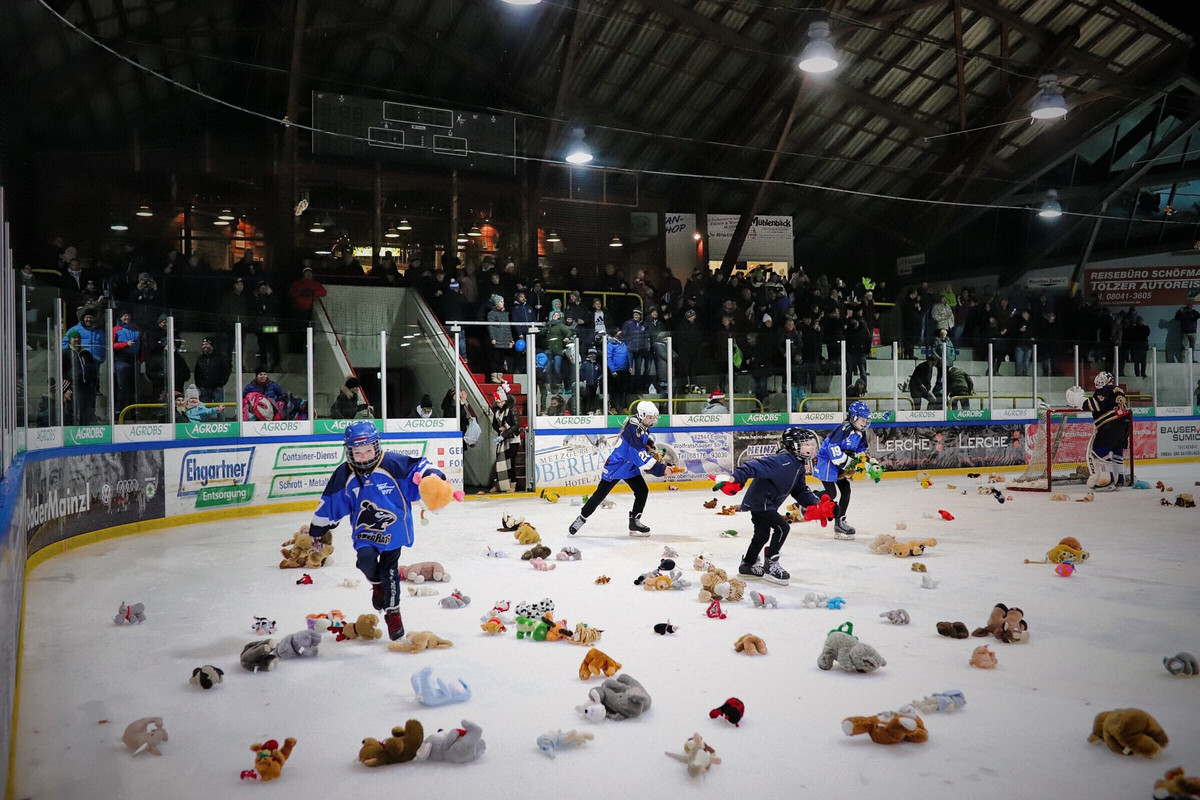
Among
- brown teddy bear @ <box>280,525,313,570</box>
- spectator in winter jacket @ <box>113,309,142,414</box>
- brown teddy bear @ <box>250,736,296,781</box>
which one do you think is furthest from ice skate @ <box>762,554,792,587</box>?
spectator in winter jacket @ <box>113,309,142,414</box>

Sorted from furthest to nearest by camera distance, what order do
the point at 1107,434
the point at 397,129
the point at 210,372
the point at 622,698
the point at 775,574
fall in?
1. the point at 397,129
2. the point at 1107,434
3. the point at 210,372
4. the point at 775,574
5. the point at 622,698

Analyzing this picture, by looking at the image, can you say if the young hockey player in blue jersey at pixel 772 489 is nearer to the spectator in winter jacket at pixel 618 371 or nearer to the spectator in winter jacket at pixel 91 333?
the spectator in winter jacket at pixel 91 333

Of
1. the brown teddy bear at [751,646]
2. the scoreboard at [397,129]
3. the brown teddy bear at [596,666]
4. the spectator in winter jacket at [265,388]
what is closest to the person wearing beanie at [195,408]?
the spectator in winter jacket at [265,388]

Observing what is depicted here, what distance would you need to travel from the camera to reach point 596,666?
4.42 metres

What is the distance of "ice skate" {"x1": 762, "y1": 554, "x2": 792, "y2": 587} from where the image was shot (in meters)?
6.97

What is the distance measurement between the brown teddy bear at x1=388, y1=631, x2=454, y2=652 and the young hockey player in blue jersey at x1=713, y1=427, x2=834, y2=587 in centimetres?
263

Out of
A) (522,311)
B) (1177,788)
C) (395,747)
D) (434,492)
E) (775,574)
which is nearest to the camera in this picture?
(1177,788)

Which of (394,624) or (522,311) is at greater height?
(522,311)

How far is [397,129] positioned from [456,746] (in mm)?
16188

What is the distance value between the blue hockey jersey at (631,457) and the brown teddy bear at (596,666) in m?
5.15

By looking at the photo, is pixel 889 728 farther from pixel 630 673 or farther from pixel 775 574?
pixel 775 574

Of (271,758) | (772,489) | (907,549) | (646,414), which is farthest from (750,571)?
(271,758)

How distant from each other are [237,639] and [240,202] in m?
15.3

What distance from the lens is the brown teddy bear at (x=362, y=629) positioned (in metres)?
5.27
